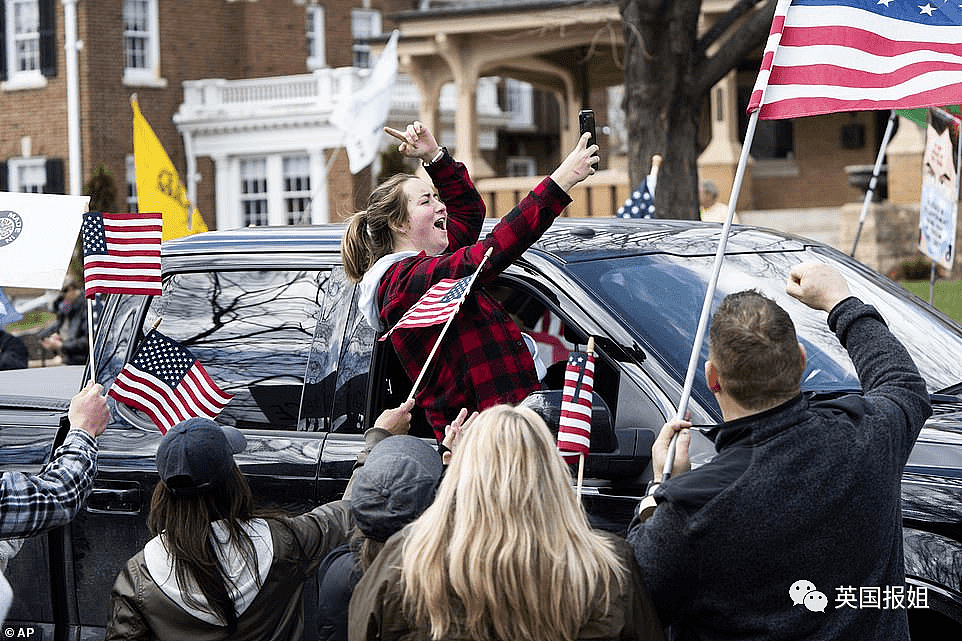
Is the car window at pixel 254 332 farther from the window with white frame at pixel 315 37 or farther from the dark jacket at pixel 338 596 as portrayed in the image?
the window with white frame at pixel 315 37

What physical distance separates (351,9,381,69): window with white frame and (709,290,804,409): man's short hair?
33.6 metres

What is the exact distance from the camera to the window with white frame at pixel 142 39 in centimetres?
3148

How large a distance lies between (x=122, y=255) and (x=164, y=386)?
0.45 meters

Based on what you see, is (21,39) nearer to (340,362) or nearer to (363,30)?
(363,30)

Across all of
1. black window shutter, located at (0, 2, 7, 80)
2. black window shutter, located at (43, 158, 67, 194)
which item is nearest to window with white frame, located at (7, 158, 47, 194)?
black window shutter, located at (43, 158, 67, 194)

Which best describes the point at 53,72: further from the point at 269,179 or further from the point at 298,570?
the point at 298,570

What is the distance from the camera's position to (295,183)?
31750 mm

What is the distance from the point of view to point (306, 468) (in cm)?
445

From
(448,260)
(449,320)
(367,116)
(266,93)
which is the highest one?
(266,93)

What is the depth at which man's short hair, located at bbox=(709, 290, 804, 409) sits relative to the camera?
298 centimetres

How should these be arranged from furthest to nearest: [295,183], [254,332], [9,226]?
[295,183]
[254,332]
[9,226]

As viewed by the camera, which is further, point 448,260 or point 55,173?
point 55,173

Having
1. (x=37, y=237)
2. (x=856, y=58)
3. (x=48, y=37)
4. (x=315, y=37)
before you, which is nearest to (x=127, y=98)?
(x=48, y=37)

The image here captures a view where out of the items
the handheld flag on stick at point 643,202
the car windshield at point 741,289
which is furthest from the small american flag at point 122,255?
the handheld flag on stick at point 643,202
